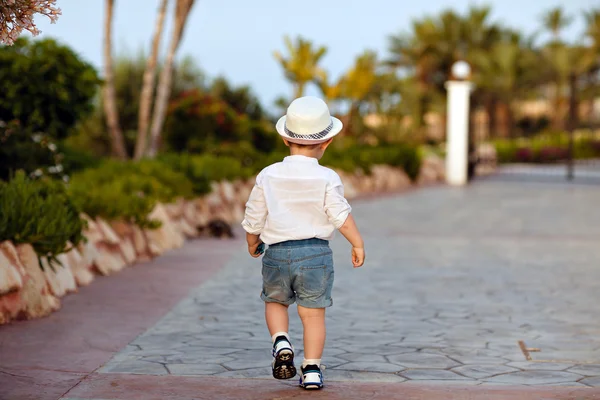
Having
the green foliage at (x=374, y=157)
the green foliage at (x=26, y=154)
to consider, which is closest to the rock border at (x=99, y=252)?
the green foliage at (x=26, y=154)

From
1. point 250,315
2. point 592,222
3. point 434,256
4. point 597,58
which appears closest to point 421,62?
point 597,58

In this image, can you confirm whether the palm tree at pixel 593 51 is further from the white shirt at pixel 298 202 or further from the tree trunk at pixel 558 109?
the white shirt at pixel 298 202

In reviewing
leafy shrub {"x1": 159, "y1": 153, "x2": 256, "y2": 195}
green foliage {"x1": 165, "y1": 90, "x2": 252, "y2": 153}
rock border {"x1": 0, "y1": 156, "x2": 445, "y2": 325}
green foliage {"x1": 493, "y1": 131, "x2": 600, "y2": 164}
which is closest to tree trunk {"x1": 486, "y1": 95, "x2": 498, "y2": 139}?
green foliage {"x1": 493, "y1": 131, "x2": 600, "y2": 164}

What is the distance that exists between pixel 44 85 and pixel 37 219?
21.0ft

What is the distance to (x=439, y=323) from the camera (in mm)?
7910

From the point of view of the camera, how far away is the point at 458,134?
27062 millimetres

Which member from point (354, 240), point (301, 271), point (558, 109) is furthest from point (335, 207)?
point (558, 109)

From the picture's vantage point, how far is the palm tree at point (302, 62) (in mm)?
39281

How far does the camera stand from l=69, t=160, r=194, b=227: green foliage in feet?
35.7

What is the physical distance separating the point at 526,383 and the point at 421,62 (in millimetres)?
44284

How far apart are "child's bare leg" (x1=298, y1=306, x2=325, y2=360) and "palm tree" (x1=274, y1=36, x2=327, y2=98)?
33.6 m

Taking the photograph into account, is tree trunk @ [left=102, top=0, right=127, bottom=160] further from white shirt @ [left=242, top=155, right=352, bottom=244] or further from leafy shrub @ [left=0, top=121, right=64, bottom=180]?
white shirt @ [left=242, top=155, right=352, bottom=244]

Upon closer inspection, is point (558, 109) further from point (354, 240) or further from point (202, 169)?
point (354, 240)

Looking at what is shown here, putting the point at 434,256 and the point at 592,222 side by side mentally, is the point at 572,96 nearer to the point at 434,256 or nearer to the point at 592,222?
the point at 592,222
